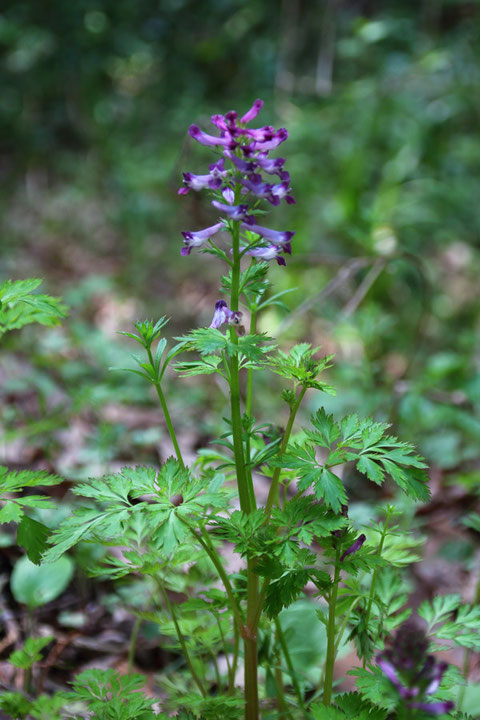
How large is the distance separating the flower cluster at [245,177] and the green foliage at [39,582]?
1.15 m

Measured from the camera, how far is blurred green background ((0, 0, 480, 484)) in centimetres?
286

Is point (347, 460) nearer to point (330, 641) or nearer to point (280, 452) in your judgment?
point (280, 452)

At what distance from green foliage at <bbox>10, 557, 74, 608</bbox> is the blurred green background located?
55 cm

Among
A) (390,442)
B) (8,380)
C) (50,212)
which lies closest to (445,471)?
(390,442)

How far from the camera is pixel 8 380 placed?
9.71ft

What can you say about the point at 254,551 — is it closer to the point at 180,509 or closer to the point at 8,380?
the point at 180,509

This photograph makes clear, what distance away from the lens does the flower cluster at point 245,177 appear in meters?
1.06

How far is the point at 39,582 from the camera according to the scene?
1.70 m

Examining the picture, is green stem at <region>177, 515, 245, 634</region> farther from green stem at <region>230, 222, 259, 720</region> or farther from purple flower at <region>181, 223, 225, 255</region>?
purple flower at <region>181, 223, 225, 255</region>

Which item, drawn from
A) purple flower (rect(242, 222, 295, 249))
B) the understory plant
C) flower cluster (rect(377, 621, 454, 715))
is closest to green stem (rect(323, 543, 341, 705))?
the understory plant

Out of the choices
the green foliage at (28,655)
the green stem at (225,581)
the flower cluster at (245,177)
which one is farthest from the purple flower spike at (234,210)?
the green foliage at (28,655)

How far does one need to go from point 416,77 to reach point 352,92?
0.78 meters

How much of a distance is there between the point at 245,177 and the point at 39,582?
4.44ft

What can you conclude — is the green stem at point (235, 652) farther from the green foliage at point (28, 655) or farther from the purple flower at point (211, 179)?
the purple flower at point (211, 179)
